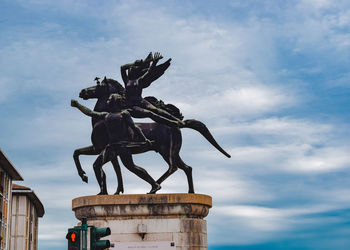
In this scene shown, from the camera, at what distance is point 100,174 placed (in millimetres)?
17625

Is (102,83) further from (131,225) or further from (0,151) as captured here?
(0,151)

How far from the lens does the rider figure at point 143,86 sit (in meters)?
18.1

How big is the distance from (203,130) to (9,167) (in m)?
28.7

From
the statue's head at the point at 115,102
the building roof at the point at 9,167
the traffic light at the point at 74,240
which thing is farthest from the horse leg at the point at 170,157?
the building roof at the point at 9,167

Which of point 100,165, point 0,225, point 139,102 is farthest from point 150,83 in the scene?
point 0,225

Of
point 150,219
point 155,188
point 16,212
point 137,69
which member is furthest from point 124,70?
point 16,212

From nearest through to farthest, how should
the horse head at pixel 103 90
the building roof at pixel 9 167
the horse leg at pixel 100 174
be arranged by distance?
the horse leg at pixel 100 174
the horse head at pixel 103 90
the building roof at pixel 9 167

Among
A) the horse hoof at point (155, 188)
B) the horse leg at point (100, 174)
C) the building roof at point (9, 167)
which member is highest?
the building roof at point (9, 167)

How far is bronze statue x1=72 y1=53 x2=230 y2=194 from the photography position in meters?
17.8

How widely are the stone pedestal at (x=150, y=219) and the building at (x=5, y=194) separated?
26.8m

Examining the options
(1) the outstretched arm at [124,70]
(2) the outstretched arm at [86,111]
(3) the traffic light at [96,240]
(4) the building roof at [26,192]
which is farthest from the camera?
(4) the building roof at [26,192]

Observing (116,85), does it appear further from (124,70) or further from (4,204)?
(4,204)

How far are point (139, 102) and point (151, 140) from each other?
51.1 inches

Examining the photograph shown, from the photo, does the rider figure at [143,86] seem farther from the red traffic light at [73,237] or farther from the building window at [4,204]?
the building window at [4,204]
